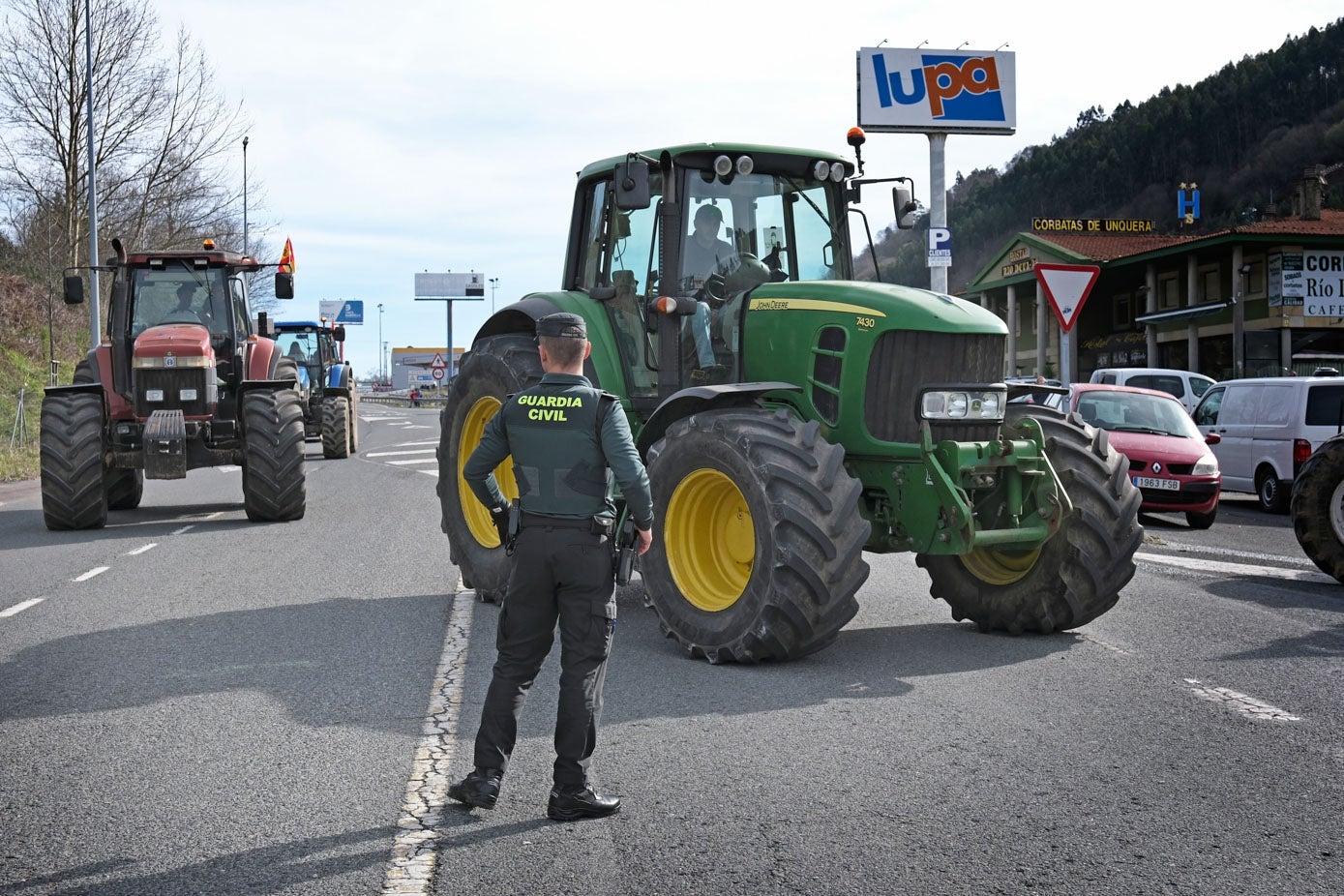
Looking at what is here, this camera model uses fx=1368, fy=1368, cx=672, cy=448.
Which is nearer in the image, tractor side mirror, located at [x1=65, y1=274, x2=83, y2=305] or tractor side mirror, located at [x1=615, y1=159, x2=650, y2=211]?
tractor side mirror, located at [x1=615, y1=159, x2=650, y2=211]

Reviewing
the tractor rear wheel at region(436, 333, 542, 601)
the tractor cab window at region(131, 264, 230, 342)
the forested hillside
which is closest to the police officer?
the tractor rear wheel at region(436, 333, 542, 601)

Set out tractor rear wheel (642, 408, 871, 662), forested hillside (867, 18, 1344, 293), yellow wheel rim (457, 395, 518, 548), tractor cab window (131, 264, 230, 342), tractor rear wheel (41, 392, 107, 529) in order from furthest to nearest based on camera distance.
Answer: forested hillside (867, 18, 1344, 293)
tractor cab window (131, 264, 230, 342)
tractor rear wheel (41, 392, 107, 529)
yellow wheel rim (457, 395, 518, 548)
tractor rear wheel (642, 408, 871, 662)

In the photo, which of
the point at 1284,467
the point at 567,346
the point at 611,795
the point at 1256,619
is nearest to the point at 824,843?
the point at 611,795

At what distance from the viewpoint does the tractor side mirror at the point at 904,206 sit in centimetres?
877

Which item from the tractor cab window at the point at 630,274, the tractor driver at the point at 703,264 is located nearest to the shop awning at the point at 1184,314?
the tractor cab window at the point at 630,274

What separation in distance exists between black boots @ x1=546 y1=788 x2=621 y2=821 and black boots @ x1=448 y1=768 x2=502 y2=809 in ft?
0.68

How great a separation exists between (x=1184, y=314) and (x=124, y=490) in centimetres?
3325

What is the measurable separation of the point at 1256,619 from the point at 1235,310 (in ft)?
108

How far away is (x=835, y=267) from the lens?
9148mm

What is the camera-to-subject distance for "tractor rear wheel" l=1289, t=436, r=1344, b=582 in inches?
411

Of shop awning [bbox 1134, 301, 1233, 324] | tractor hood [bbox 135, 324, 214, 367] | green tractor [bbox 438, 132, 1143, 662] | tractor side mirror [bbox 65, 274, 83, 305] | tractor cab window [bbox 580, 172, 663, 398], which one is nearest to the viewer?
green tractor [bbox 438, 132, 1143, 662]

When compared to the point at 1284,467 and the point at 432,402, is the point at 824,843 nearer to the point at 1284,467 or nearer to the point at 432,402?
the point at 1284,467

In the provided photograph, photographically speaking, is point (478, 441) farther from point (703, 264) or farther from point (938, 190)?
point (938, 190)

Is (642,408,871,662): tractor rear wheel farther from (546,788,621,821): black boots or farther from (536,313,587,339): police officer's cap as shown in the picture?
(546,788,621,821): black boots
